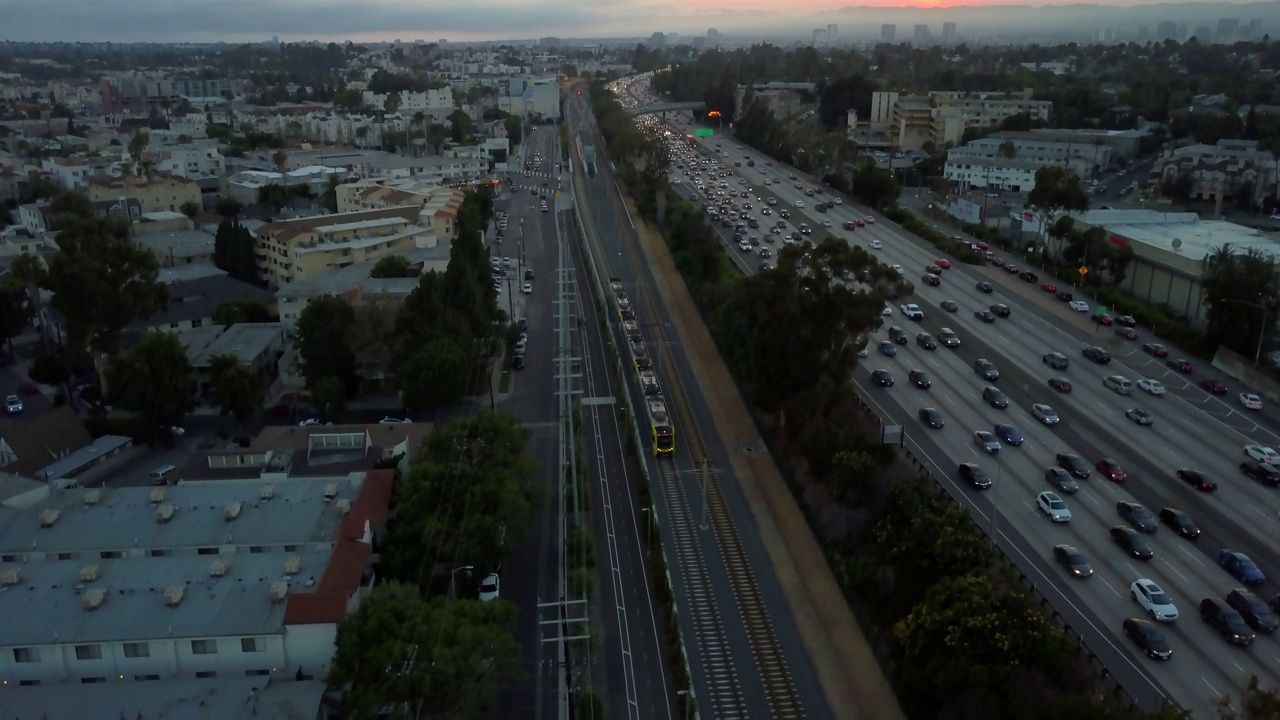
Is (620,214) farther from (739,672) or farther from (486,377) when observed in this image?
(739,672)

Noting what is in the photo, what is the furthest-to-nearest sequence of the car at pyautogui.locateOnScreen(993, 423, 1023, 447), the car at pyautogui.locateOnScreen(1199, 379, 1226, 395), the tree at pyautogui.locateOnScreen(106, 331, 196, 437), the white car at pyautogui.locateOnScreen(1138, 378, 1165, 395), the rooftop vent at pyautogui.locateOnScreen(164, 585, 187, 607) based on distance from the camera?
the car at pyautogui.locateOnScreen(1199, 379, 1226, 395) → the white car at pyautogui.locateOnScreen(1138, 378, 1165, 395) → the tree at pyautogui.locateOnScreen(106, 331, 196, 437) → the car at pyautogui.locateOnScreen(993, 423, 1023, 447) → the rooftop vent at pyautogui.locateOnScreen(164, 585, 187, 607)

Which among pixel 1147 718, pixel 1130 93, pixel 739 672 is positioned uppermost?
pixel 1130 93

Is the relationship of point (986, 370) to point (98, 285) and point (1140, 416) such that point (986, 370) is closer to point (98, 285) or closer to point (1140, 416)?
point (1140, 416)

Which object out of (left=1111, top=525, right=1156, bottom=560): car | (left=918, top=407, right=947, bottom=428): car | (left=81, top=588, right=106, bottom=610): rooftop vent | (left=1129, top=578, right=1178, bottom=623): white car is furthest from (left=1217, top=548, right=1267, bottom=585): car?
(left=81, top=588, right=106, bottom=610): rooftop vent

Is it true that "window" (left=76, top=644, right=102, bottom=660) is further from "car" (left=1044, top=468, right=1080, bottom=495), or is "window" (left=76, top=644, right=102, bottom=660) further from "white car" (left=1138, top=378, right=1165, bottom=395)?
"white car" (left=1138, top=378, right=1165, bottom=395)

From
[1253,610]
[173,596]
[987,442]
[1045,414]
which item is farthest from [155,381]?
[1253,610]

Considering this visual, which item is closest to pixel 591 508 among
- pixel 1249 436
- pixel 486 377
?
pixel 486 377

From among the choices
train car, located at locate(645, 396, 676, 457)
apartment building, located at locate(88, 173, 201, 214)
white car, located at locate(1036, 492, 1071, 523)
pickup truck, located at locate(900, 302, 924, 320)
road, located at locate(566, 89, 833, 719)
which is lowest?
road, located at locate(566, 89, 833, 719)
